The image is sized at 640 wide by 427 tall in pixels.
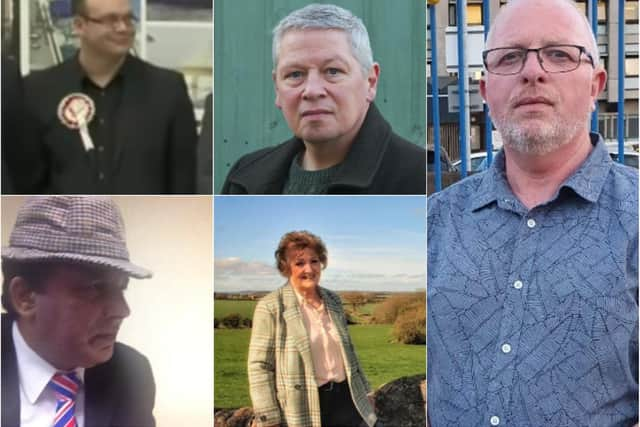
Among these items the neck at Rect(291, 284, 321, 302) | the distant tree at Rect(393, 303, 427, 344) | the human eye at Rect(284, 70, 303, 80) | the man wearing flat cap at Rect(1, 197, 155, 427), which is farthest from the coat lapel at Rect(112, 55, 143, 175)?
the distant tree at Rect(393, 303, 427, 344)

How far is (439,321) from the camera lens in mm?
3580

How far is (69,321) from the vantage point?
360 cm

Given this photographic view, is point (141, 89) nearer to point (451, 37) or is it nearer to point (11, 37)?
point (11, 37)

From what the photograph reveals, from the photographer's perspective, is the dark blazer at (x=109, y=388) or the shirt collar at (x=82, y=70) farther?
the dark blazer at (x=109, y=388)

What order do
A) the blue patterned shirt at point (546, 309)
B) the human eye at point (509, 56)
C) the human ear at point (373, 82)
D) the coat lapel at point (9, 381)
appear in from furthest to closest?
the coat lapel at point (9, 381) → the human ear at point (373, 82) → the human eye at point (509, 56) → the blue patterned shirt at point (546, 309)

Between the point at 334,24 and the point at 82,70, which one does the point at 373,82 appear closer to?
the point at 334,24

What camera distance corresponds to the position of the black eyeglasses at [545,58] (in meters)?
3.42

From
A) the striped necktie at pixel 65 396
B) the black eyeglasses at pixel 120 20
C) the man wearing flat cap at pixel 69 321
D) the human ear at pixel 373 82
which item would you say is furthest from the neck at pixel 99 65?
the striped necktie at pixel 65 396

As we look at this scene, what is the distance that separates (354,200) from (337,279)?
360mm

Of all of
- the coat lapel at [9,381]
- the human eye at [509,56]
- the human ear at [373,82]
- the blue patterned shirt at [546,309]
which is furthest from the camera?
the coat lapel at [9,381]

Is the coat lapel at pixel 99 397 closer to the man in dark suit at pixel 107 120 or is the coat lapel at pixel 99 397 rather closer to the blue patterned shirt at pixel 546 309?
the man in dark suit at pixel 107 120

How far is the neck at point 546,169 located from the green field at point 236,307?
1.26 meters

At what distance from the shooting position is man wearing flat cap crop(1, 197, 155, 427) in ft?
11.8

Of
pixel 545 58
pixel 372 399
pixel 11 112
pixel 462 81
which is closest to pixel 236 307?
pixel 372 399
